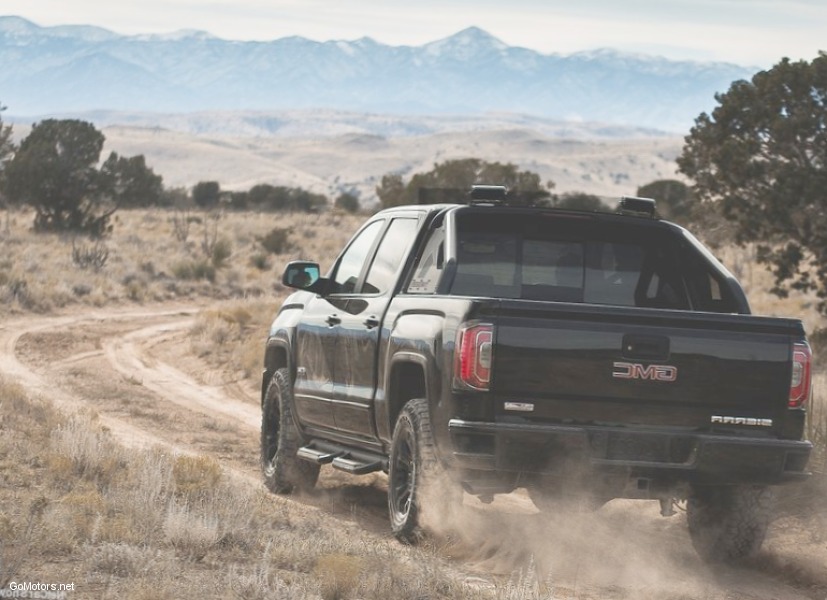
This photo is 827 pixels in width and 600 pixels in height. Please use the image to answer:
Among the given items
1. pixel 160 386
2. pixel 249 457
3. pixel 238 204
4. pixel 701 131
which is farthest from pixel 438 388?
pixel 238 204

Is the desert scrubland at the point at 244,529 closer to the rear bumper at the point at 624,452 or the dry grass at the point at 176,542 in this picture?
the dry grass at the point at 176,542

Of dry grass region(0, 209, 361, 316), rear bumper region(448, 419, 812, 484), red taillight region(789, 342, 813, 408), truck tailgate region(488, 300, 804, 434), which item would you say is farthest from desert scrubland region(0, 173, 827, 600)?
dry grass region(0, 209, 361, 316)

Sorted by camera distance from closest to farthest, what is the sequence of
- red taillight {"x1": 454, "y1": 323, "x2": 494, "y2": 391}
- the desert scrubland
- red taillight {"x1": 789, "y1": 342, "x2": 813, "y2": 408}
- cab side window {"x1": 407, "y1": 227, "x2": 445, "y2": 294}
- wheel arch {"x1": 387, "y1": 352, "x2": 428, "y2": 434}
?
the desert scrubland, red taillight {"x1": 454, "y1": 323, "x2": 494, "y2": 391}, red taillight {"x1": 789, "y1": 342, "x2": 813, "y2": 408}, wheel arch {"x1": 387, "y1": 352, "x2": 428, "y2": 434}, cab side window {"x1": 407, "y1": 227, "x2": 445, "y2": 294}

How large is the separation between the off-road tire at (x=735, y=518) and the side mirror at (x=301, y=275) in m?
3.03

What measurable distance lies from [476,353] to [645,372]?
2.76 feet

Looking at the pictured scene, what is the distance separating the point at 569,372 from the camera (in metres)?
6.61

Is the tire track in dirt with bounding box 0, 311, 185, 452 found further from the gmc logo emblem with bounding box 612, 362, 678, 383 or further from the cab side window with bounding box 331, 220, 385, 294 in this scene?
the gmc logo emblem with bounding box 612, 362, 678, 383

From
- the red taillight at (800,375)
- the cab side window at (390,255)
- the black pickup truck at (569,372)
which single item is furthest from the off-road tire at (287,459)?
the red taillight at (800,375)

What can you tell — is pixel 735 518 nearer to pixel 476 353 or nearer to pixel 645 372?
pixel 645 372

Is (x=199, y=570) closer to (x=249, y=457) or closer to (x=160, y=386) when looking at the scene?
(x=249, y=457)

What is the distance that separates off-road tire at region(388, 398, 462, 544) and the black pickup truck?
1cm

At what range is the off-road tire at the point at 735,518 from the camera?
289 inches

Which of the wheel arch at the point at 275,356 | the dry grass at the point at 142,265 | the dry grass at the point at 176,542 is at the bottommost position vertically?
the dry grass at the point at 142,265

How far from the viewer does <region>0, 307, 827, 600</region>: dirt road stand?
6.99 m
